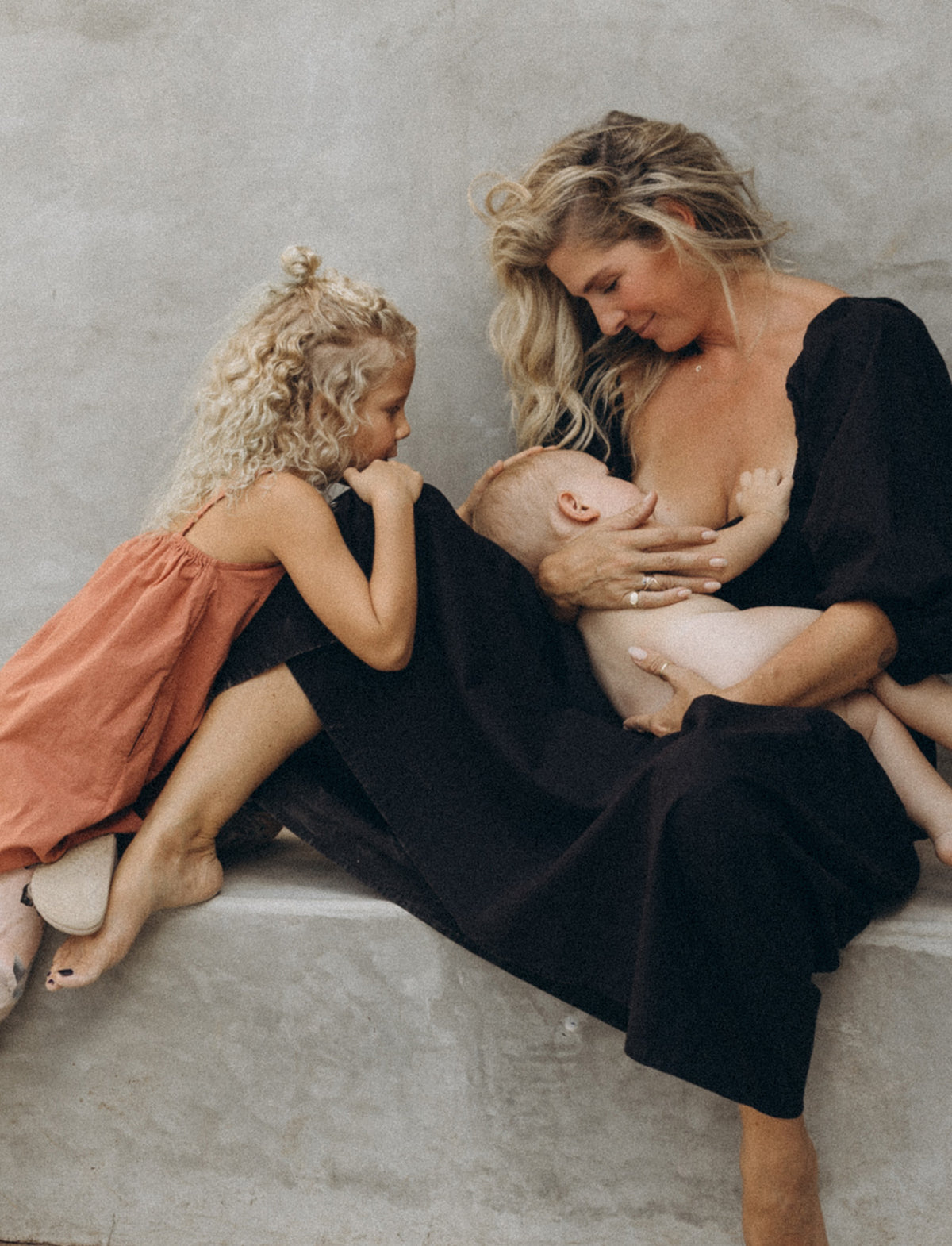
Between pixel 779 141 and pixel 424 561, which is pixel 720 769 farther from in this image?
pixel 779 141

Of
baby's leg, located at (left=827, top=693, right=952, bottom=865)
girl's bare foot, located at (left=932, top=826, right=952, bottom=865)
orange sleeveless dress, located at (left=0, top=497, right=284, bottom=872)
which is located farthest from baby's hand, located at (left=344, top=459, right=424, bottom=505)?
girl's bare foot, located at (left=932, top=826, right=952, bottom=865)

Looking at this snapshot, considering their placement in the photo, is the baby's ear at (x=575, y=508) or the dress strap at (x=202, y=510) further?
the baby's ear at (x=575, y=508)

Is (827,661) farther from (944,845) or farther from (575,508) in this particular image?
(575,508)

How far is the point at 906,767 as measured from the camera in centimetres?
156

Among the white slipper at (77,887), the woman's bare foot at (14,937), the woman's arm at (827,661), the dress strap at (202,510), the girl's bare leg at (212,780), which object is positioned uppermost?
the dress strap at (202,510)

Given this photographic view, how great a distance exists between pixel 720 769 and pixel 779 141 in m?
1.45

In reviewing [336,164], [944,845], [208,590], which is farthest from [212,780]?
[336,164]

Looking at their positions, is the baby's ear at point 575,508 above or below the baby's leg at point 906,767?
above

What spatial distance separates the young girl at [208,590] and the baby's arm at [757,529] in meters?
0.55

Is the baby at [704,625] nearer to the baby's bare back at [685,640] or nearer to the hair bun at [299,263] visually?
the baby's bare back at [685,640]

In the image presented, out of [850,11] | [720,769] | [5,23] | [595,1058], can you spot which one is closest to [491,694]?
[720,769]

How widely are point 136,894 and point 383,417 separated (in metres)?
0.88

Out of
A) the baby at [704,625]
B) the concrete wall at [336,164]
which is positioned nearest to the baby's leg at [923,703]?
the baby at [704,625]

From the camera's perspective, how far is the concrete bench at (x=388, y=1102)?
1.41 metres
